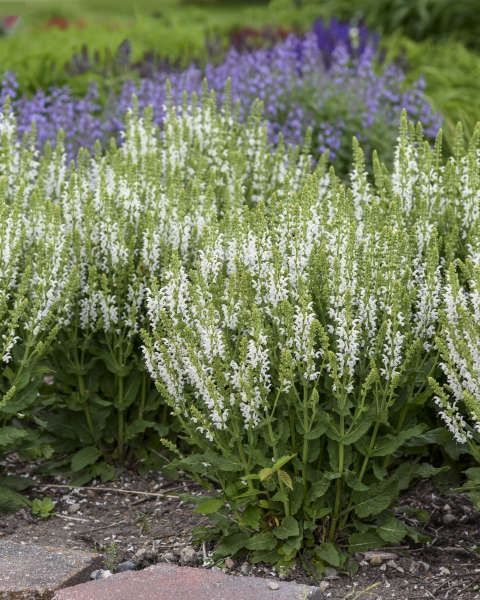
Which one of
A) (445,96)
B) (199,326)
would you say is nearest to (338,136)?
(445,96)

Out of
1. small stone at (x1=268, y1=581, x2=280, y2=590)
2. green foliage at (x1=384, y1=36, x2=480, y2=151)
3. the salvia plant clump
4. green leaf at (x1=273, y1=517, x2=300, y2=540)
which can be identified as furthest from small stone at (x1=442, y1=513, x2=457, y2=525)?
green foliage at (x1=384, y1=36, x2=480, y2=151)

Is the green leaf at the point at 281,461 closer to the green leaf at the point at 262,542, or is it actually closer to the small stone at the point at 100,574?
the green leaf at the point at 262,542

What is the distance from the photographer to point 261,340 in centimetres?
341

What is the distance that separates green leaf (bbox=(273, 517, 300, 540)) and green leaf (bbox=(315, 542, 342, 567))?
0.47 ft

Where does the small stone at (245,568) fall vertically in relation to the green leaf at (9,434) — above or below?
below

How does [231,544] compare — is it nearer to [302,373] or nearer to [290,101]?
[302,373]

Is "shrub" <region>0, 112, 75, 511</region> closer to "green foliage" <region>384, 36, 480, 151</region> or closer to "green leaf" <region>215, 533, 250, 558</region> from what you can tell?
"green leaf" <region>215, 533, 250, 558</region>

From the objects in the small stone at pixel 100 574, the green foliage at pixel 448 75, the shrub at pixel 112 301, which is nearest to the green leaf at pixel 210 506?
the small stone at pixel 100 574

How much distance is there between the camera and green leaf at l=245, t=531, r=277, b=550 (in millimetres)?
3590

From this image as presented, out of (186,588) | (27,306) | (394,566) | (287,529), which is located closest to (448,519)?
(394,566)

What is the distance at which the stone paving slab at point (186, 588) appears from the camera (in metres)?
3.22

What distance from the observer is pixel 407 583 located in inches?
141

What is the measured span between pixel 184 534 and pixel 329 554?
64 centimetres

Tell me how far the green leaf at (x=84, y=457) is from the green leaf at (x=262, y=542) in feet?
3.46
